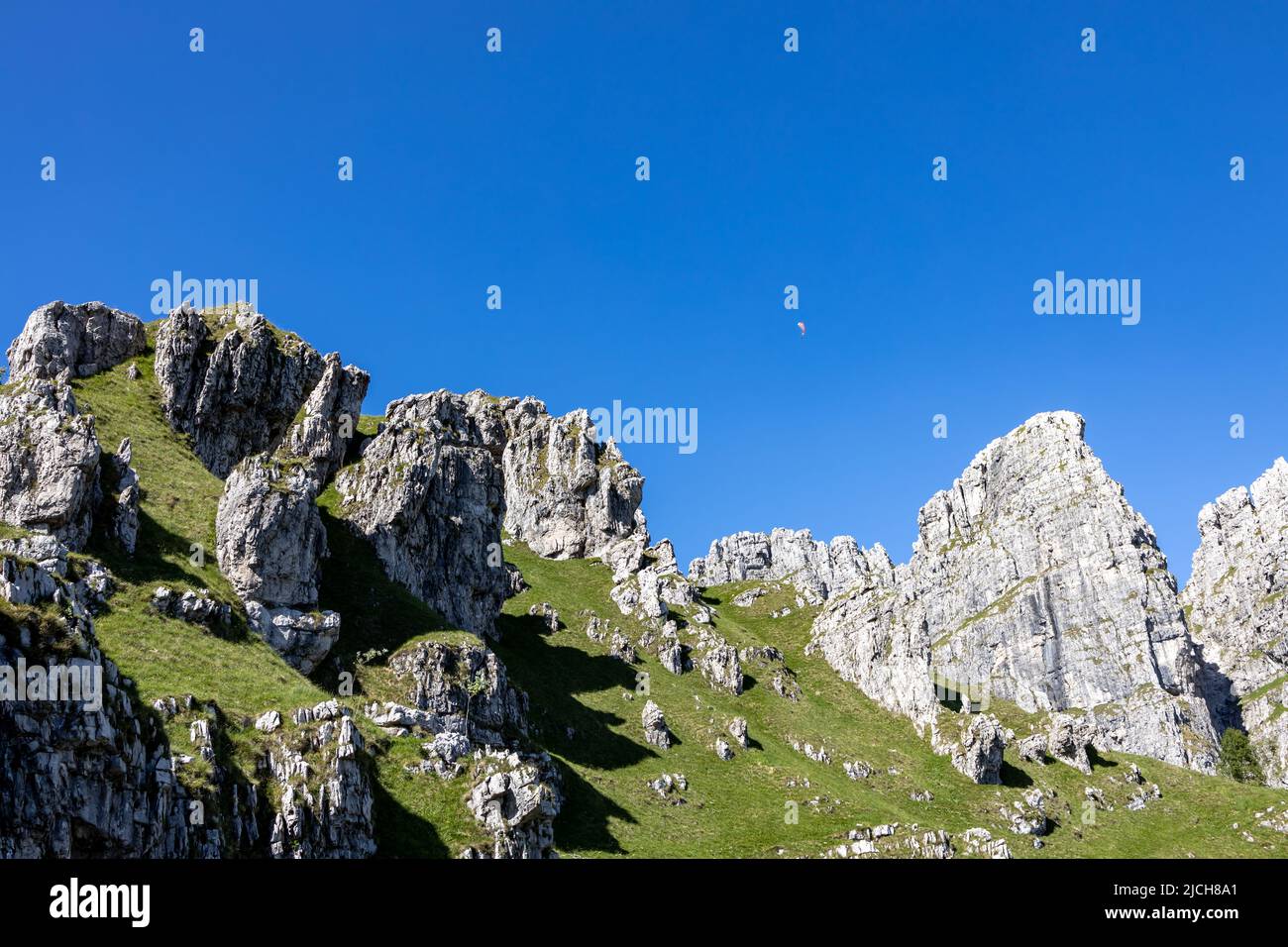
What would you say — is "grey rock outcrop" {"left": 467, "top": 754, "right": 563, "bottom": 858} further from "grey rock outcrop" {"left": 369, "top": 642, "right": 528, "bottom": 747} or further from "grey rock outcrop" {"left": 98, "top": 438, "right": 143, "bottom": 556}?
"grey rock outcrop" {"left": 98, "top": 438, "right": 143, "bottom": 556}

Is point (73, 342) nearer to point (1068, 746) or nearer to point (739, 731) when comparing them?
point (739, 731)

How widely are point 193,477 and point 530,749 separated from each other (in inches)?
1450

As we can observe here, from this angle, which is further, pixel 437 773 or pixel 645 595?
pixel 645 595

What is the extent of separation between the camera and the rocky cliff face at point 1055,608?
472 ft

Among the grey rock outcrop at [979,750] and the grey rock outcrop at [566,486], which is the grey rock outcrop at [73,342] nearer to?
the grey rock outcrop at [566,486]

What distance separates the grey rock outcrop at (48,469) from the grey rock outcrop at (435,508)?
1300 inches

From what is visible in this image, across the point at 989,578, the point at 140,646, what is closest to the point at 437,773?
the point at 140,646

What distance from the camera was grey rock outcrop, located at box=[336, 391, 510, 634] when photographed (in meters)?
90.2

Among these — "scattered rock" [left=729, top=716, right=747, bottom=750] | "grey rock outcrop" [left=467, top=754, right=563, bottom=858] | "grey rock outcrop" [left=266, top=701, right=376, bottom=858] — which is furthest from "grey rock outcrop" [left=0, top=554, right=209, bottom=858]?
"scattered rock" [left=729, top=716, right=747, bottom=750]

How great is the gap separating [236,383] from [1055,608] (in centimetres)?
15366

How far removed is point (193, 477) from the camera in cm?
7444

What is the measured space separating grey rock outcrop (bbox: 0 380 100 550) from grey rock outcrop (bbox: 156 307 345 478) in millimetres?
24316

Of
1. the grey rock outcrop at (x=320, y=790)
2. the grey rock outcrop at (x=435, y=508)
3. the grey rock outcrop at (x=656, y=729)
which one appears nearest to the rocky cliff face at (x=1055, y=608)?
the grey rock outcrop at (x=656, y=729)
